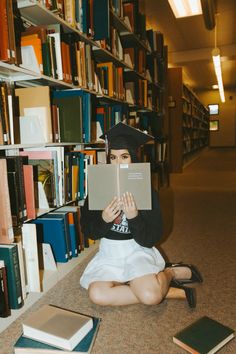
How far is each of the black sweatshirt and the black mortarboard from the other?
0.32m

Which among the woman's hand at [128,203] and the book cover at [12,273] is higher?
the woman's hand at [128,203]

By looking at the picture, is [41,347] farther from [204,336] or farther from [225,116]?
[225,116]

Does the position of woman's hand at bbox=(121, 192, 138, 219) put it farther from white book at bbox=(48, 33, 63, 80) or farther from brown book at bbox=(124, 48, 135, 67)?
brown book at bbox=(124, 48, 135, 67)

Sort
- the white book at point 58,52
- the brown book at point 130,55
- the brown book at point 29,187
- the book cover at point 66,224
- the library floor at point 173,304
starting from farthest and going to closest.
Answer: the brown book at point 130,55 < the book cover at point 66,224 < the white book at point 58,52 < the brown book at point 29,187 < the library floor at point 173,304

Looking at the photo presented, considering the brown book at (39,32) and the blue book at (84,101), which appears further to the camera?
the blue book at (84,101)

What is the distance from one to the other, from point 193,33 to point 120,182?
6000mm

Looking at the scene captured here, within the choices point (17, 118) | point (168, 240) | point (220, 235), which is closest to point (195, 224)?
point (220, 235)

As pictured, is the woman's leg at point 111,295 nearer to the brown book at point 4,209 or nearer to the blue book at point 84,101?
the brown book at point 4,209

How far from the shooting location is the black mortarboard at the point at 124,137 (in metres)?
1.62

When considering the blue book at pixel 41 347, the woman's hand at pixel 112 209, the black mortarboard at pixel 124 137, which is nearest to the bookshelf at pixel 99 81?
the blue book at pixel 41 347

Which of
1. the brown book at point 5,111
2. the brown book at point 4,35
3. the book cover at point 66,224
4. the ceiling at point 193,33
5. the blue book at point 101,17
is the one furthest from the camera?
the ceiling at point 193,33

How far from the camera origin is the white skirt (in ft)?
5.21

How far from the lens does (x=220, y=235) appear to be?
2744 mm

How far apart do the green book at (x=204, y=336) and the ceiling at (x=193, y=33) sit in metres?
4.26
